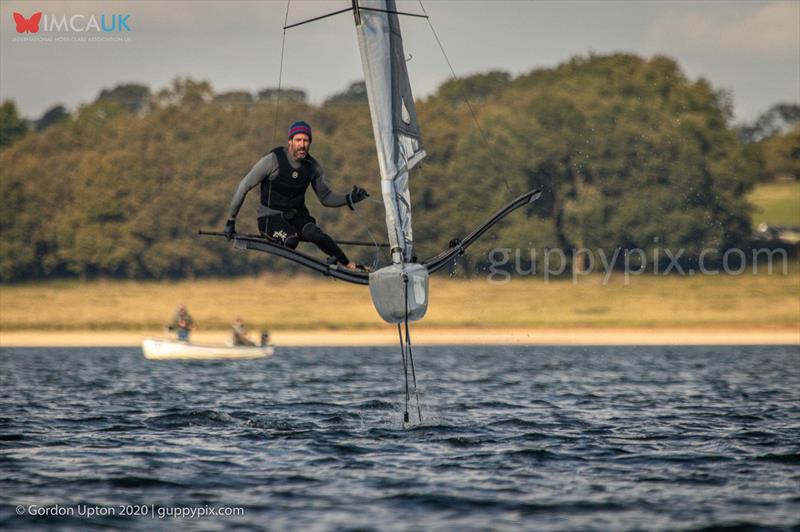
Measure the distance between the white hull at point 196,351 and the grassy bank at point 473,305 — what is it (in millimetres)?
26851

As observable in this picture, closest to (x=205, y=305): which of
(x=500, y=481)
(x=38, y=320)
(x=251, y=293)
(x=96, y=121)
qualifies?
(x=251, y=293)

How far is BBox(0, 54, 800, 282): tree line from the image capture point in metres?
90.2

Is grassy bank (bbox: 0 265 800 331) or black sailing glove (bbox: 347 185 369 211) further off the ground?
black sailing glove (bbox: 347 185 369 211)

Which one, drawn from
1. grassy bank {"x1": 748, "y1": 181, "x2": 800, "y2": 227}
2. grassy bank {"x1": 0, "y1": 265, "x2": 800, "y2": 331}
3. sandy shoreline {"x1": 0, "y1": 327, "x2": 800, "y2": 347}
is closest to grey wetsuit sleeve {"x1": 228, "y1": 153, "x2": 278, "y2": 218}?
sandy shoreline {"x1": 0, "y1": 327, "x2": 800, "y2": 347}

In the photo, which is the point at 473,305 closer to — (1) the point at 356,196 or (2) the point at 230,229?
(1) the point at 356,196

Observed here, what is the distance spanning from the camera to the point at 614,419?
22875mm

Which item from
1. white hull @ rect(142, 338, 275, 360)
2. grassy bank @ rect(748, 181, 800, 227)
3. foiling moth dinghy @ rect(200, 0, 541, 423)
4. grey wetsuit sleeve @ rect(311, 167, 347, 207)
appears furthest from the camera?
grassy bank @ rect(748, 181, 800, 227)

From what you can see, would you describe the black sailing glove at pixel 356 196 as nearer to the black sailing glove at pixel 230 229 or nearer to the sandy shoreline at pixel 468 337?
the black sailing glove at pixel 230 229

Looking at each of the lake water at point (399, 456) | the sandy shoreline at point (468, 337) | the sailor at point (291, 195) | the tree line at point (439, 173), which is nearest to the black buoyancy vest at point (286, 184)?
the sailor at point (291, 195)

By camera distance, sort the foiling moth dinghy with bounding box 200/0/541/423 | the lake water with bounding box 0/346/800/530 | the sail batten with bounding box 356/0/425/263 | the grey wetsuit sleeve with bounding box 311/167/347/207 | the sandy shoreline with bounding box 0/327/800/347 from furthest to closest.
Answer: the sandy shoreline with bounding box 0/327/800/347, the grey wetsuit sleeve with bounding box 311/167/347/207, the sail batten with bounding box 356/0/425/263, the foiling moth dinghy with bounding box 200/0/541/423, the lake water with bounding box 0/346/800/530

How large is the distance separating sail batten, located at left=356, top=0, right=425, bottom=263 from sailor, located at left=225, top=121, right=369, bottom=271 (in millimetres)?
560

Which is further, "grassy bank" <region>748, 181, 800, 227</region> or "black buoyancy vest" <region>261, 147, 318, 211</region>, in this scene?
"grassy bank" <region>748, 181, 800, 227</region>

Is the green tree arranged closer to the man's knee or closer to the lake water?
the lake water

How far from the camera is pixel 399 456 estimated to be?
57.8 feet
